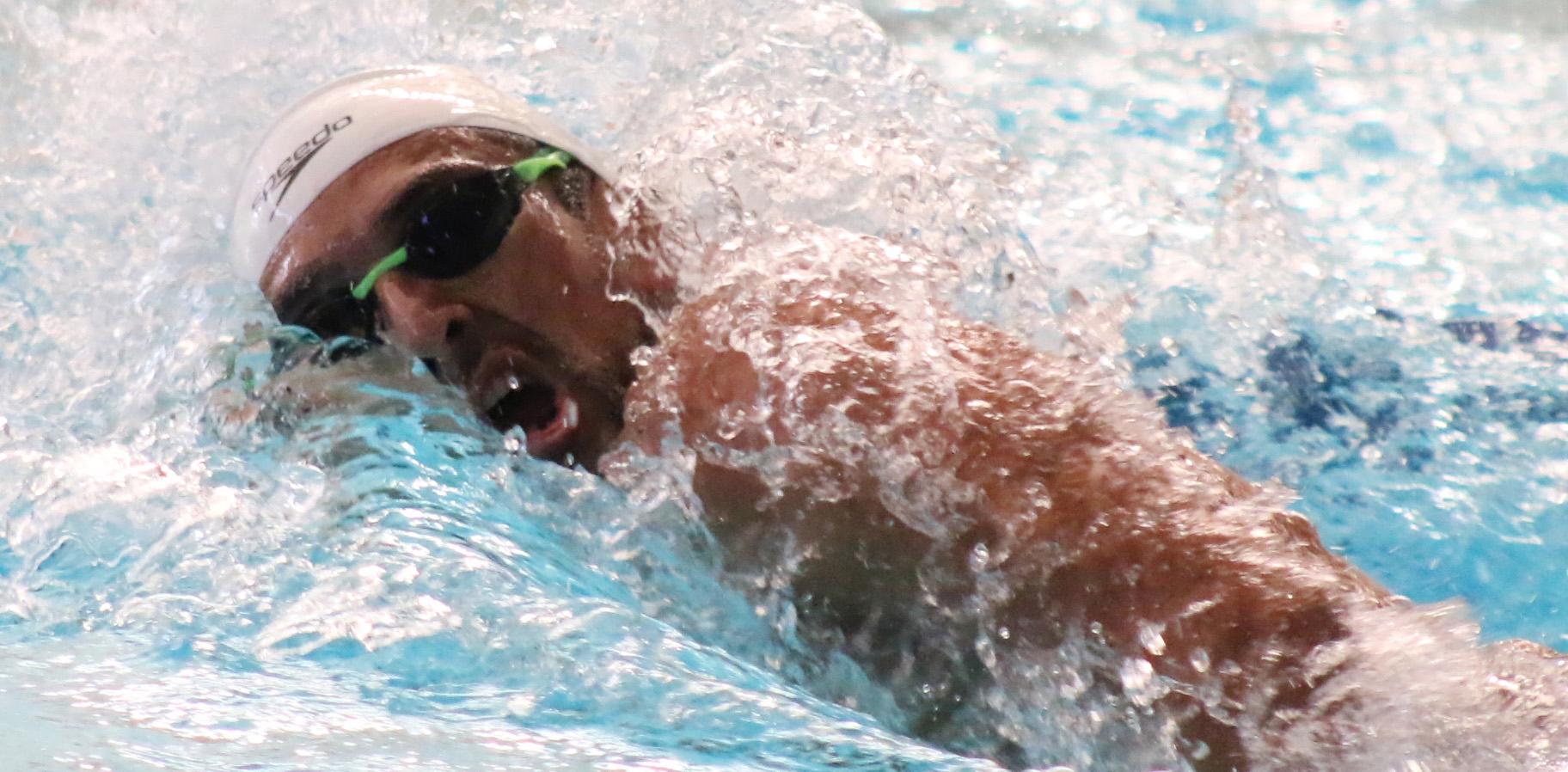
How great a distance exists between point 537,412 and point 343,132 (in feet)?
1.44

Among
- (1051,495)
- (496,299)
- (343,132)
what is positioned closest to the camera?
(1051,495)

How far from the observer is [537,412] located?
1.62m

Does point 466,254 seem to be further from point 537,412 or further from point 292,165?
point 292,165

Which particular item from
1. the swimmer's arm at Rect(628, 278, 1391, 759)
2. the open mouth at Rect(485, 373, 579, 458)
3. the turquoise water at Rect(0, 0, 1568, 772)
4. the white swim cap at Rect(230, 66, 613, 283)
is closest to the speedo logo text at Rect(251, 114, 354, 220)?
the white swim cap at Rect(230, 66, 613, 283)

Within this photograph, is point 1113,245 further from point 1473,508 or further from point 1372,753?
point 1372,753

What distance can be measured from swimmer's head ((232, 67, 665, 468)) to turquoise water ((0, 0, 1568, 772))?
0.32 ft

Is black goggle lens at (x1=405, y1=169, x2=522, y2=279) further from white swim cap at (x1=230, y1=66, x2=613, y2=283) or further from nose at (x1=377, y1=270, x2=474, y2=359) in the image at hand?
white swim cap at (x1=230, y1=66, x2=613, y2=283)

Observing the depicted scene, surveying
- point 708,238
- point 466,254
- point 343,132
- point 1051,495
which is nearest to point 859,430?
point 1051,495

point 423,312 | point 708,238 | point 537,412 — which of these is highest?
point 708,238

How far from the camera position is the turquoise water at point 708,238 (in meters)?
1.24

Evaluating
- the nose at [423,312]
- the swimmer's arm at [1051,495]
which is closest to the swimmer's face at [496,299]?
the nose at [423,312]

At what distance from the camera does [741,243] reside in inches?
58.0

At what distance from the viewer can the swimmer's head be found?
5.24 ft

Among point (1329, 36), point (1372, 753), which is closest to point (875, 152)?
point (1372, 753)
